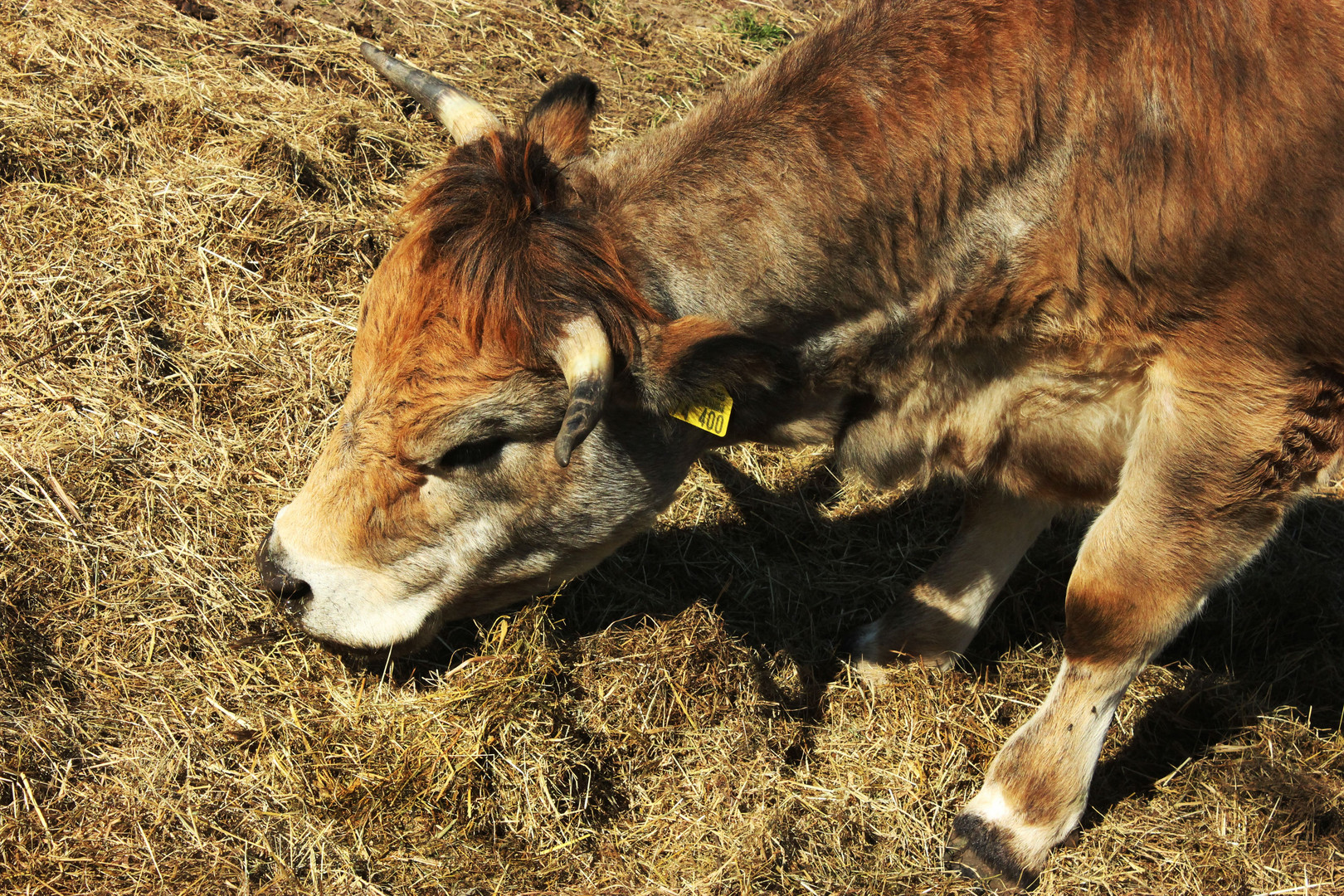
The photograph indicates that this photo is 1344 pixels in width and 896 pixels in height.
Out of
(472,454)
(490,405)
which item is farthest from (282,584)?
(490,405)

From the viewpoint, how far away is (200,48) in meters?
5.65

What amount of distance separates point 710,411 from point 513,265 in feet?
2.21

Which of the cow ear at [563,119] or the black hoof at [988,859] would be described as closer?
the cow ear at [563,119]

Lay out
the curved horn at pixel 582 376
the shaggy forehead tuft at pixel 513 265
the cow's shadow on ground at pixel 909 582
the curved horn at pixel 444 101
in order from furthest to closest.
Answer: the cow's shadow on ground at pixel 909 582, the curved horn at pixel 444 101, the shaggy forehead tuft at pixel 513 265, the curved horn at pixel 582 376

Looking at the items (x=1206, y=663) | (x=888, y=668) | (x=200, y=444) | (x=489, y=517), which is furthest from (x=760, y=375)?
(x=1206, y=663)

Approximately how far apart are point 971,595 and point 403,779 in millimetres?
2381

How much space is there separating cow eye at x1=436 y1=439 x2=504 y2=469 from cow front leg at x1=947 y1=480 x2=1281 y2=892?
6.30ft

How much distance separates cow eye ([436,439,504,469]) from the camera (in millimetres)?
3018

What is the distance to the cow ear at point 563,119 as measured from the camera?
3303 mm

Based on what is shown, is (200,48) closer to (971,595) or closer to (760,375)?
(760,375)

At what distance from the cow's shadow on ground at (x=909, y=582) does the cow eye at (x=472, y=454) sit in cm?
89

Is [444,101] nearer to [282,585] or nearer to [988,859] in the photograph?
[282,585]

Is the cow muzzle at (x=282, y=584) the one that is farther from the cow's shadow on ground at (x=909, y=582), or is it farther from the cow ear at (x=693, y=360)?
the cow ear at (x=693, y=360)

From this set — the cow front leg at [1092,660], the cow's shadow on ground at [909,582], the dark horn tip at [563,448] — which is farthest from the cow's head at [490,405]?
the cow front leg at [1092,660]
